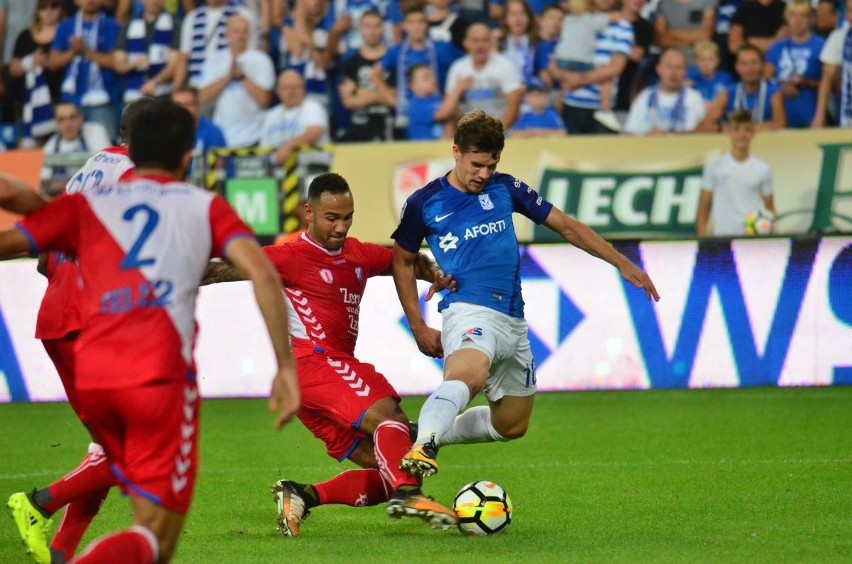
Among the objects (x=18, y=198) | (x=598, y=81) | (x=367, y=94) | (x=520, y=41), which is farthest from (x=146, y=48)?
(x=18, y=198)

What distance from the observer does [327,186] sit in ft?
21.6

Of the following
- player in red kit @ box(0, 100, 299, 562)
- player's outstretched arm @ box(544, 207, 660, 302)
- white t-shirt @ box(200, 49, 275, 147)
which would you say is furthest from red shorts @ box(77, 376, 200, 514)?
white t-shirt @ box(200, 49, 275, 147)

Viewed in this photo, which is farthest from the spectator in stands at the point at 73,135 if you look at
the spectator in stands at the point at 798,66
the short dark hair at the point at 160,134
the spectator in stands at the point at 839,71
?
the short dark hair at the point at 160,134

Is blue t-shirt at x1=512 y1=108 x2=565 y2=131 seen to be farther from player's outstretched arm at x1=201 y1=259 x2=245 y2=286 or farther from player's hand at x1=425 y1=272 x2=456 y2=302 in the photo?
player's outstretched arm at x1=201 y1=259 x2=245 y2=286

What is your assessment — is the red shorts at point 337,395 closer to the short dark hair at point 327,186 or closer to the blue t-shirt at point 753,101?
the short dark hair at point 327,186

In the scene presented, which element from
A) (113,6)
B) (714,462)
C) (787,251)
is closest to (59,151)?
(113,6)

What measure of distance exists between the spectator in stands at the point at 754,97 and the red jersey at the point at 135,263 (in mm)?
10865

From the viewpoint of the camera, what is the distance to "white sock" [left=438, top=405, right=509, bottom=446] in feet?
23.1

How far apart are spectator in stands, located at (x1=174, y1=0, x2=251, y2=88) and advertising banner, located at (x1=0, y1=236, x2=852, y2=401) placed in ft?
15.2

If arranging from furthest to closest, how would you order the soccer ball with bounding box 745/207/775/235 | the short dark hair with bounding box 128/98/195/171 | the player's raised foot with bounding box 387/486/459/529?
the soccer ball with bounding box 745/207/775/235 → the player's raised foot with bounding box 387/486/459/529 → the short dark hair with bounding box 128/98/195/171

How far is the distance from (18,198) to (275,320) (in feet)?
3.45

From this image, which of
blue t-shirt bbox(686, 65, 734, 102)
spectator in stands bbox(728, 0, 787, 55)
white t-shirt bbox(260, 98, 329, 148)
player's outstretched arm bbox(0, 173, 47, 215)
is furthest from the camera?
white t-shirt bbox(260, 98, 329, 148)

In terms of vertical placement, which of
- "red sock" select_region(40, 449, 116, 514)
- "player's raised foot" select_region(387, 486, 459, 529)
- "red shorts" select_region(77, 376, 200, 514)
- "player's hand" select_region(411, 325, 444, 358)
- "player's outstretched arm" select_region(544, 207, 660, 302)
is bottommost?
"player's raised foot" select_region(387, 486, 459, 529)

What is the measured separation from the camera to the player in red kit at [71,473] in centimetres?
571
